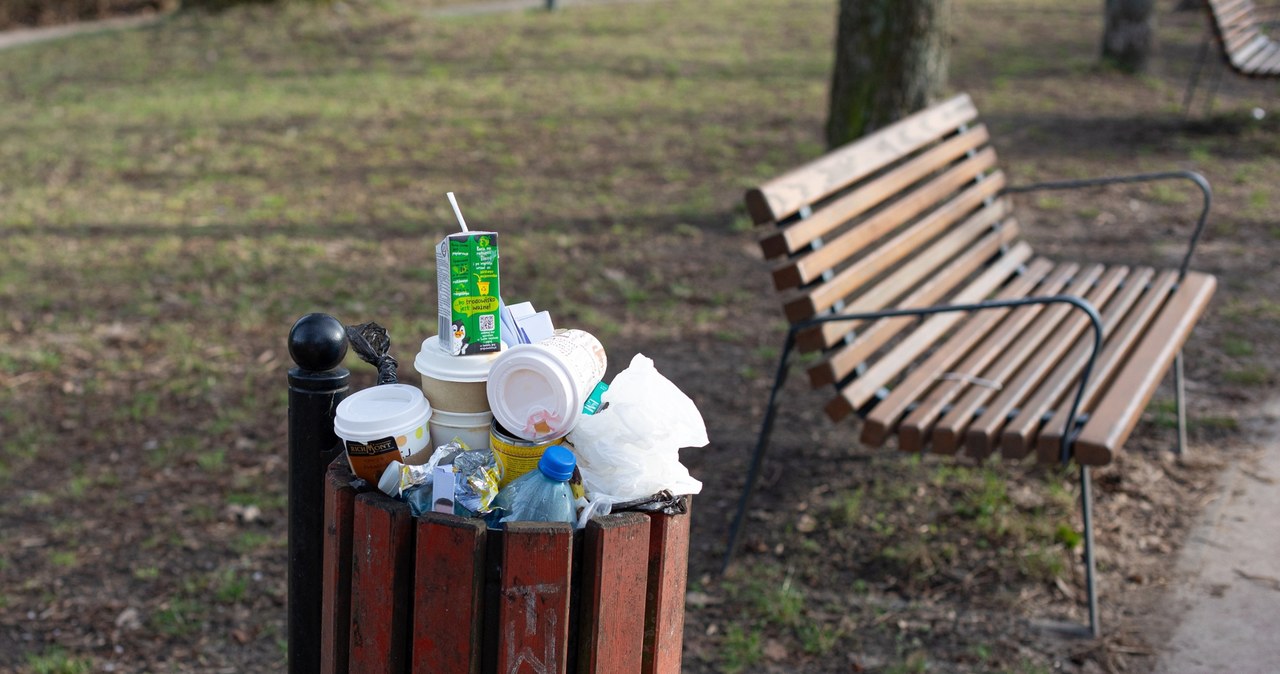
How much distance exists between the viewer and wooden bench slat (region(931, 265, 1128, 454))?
2.93 meters

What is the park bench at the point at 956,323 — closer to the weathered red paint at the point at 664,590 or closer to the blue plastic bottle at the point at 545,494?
the weathered red paint at the point at 664,590

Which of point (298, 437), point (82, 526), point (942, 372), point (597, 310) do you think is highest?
point (298, 437)

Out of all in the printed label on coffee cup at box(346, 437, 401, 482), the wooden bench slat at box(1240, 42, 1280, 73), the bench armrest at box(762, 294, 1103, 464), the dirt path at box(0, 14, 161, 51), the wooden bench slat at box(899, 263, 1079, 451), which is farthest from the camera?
the dirt path at box(0, 14, 161, 51)

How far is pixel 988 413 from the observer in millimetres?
3018

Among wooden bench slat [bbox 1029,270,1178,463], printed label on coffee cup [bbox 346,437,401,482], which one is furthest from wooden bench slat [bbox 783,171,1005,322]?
printed label on coffee cup [bbox 346,437,401,482]

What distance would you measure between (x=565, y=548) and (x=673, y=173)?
601cm

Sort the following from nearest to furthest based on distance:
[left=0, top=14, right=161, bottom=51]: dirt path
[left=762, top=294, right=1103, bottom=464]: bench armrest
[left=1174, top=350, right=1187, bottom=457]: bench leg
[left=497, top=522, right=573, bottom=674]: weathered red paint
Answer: [left=497, top=522, right=573, bottom=674]: weathered red paint → [left=762, top=294, right=1103, bottom=464]: bench armrest → [left=1174, top=350, right=1187, bottom=457]: bench leg → [left=0, top=14, right=161, bottom=51]: dirt path

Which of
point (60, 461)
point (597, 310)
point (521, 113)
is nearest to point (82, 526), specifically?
point (60, 461)

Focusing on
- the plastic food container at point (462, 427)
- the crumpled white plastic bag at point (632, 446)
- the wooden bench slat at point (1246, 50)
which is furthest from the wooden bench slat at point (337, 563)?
the wooden bench slat at point (1246, 50)

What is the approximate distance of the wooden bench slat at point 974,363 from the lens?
296 centimetres

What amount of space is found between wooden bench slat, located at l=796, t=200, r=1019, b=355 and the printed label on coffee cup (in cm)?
168

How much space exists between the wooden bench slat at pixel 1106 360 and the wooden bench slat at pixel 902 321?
49 cm

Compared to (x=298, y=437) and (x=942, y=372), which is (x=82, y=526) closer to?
(x=298, y=437)

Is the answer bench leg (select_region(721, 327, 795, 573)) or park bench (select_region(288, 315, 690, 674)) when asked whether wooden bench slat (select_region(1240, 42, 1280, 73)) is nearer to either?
bench leg (select_region(721, 327, 795, 573))
